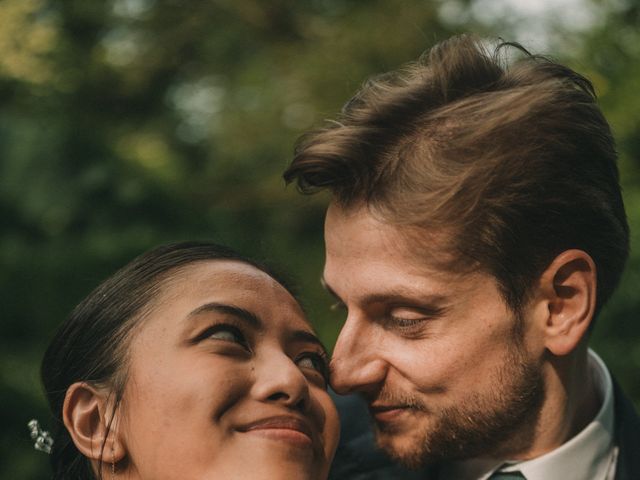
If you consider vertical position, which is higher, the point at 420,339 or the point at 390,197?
the point at 390,197

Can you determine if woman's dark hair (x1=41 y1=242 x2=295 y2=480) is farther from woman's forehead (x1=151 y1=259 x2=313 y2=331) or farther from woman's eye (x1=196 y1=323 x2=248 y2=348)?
woman's eye (x1=196 y1=323 x2=248 y2=348)

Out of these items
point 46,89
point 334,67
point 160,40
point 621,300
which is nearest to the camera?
point 621,300

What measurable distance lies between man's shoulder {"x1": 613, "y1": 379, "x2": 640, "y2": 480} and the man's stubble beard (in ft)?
1.06

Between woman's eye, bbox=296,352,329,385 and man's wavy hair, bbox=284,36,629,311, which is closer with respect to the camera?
woman's eye, bbox=296,352,329,385

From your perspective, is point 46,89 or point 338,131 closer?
point 338,131

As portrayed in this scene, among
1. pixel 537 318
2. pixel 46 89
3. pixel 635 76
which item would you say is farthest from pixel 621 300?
pixel 46 89

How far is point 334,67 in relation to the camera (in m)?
10.4

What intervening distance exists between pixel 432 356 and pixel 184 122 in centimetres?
1220

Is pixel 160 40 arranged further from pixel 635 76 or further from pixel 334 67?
pixel 635 76

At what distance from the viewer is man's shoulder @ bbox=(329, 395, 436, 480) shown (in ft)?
11.1

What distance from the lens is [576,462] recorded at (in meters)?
3.15

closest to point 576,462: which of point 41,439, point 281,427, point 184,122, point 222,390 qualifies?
point 281,427

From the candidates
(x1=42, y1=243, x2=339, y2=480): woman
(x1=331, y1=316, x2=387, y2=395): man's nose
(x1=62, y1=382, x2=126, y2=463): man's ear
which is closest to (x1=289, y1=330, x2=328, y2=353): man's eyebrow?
(x1=42, y1=243, x2=339, y2=480): woman

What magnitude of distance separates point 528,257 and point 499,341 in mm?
309
